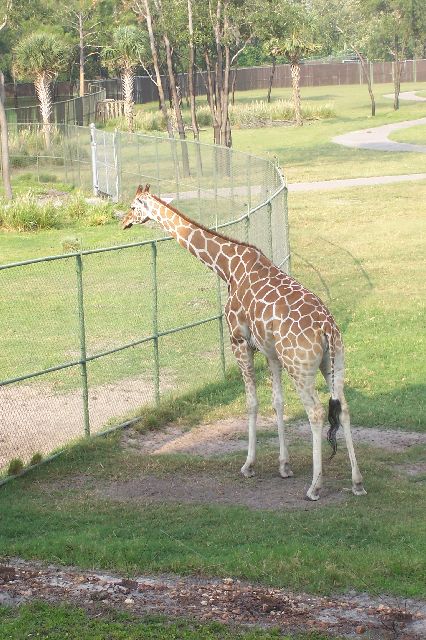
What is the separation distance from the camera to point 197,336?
51.2ft

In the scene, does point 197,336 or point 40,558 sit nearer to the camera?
point 40,558

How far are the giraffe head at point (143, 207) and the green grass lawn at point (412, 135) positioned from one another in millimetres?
36202

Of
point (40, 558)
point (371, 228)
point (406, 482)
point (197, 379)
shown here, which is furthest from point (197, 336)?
point (371, 228)

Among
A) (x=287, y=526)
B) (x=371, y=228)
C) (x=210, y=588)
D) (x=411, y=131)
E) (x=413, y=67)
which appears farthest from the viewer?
(x=413, y=67)

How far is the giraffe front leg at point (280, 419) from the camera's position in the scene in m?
11.0

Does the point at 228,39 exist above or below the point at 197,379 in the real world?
above

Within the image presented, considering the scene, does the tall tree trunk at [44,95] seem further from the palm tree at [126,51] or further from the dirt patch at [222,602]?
the dirt patch at [222,602]

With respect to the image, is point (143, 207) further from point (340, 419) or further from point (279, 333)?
point (340, 419)

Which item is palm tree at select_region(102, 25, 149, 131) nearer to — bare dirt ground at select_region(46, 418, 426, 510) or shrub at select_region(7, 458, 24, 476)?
bare dirt ground at select_region(46, 418, 426, 510)

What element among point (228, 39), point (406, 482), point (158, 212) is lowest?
Answer: point (406, 482)

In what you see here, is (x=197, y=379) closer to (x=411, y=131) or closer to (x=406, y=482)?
(x=406, y=482)

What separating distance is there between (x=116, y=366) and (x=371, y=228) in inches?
513

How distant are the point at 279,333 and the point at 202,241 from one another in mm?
1934

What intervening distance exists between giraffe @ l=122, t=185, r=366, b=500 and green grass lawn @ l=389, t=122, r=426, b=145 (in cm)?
3724
